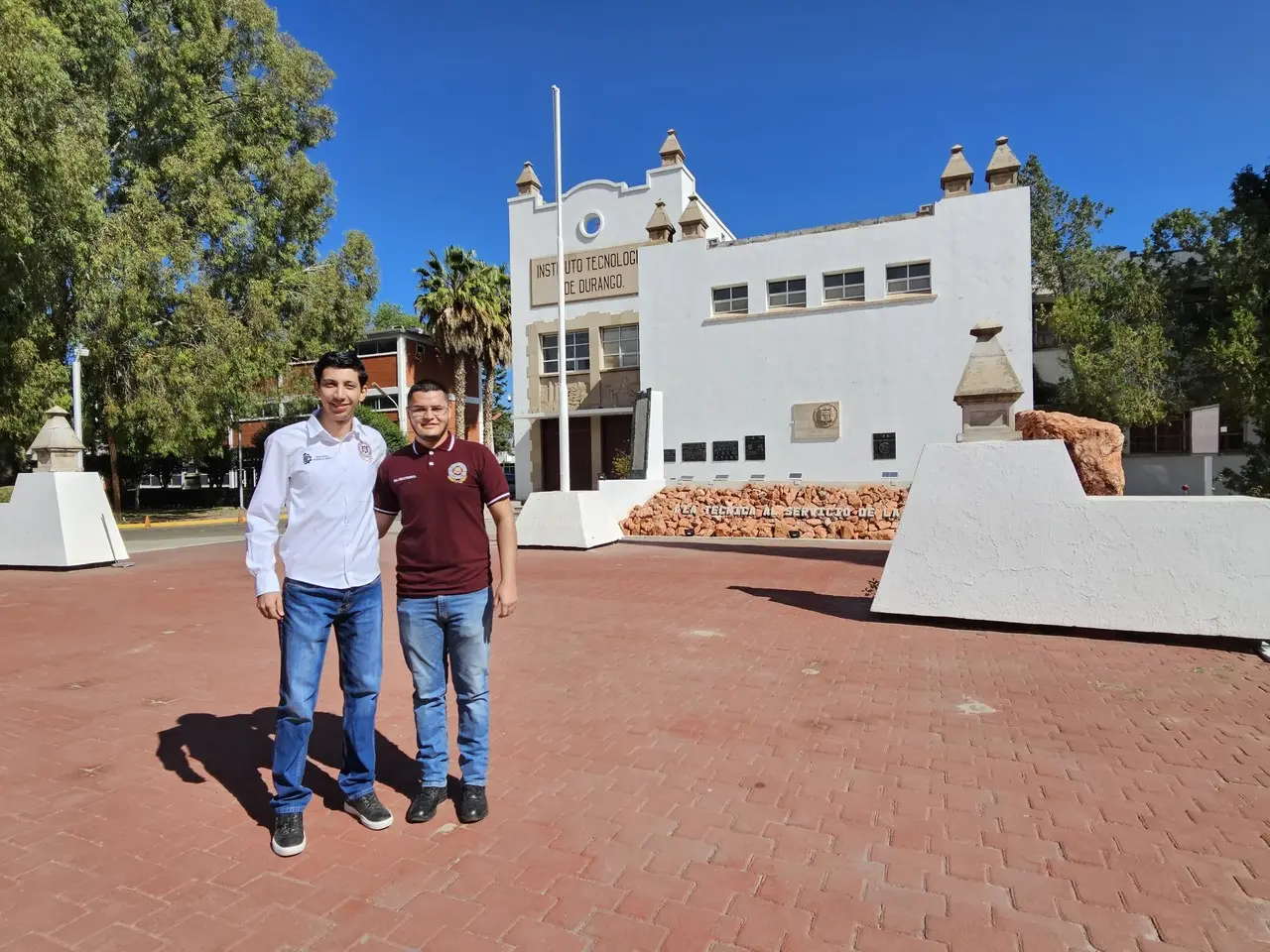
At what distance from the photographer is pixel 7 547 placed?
38.5 ft

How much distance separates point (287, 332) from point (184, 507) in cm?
1156

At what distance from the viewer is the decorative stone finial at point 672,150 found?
946 inches

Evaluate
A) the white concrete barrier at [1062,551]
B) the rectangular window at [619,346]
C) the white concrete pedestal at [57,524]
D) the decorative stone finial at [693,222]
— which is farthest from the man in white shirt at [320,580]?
the rectangular window at [619,346]

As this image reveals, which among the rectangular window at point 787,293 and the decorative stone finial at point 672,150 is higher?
the decorative stone finial at point 672,150

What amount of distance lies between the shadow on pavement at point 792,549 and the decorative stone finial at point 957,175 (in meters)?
10.8

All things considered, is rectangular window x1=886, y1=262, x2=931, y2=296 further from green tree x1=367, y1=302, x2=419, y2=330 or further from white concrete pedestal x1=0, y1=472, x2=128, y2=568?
green tree x1=367, y1=302, x2=419, y2=330

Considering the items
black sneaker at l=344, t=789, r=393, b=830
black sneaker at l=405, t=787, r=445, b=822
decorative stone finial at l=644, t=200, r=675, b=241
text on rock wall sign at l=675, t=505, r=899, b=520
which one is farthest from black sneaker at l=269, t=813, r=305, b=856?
decorative stone finial at l=644, t=200, r=675, b=241

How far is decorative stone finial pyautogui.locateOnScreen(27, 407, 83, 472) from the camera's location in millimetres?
11109

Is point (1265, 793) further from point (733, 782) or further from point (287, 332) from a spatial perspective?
point (287, 332)

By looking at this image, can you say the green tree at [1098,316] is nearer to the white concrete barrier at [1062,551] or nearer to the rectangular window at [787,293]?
the rectangular window at [787,293]

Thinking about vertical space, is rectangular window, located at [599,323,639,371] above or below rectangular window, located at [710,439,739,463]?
above

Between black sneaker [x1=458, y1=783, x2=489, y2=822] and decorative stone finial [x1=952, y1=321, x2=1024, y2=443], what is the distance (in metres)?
5.29

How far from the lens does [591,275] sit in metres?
24.7

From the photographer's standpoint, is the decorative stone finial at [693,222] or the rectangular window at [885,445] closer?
the rectangular window at [885,445]
